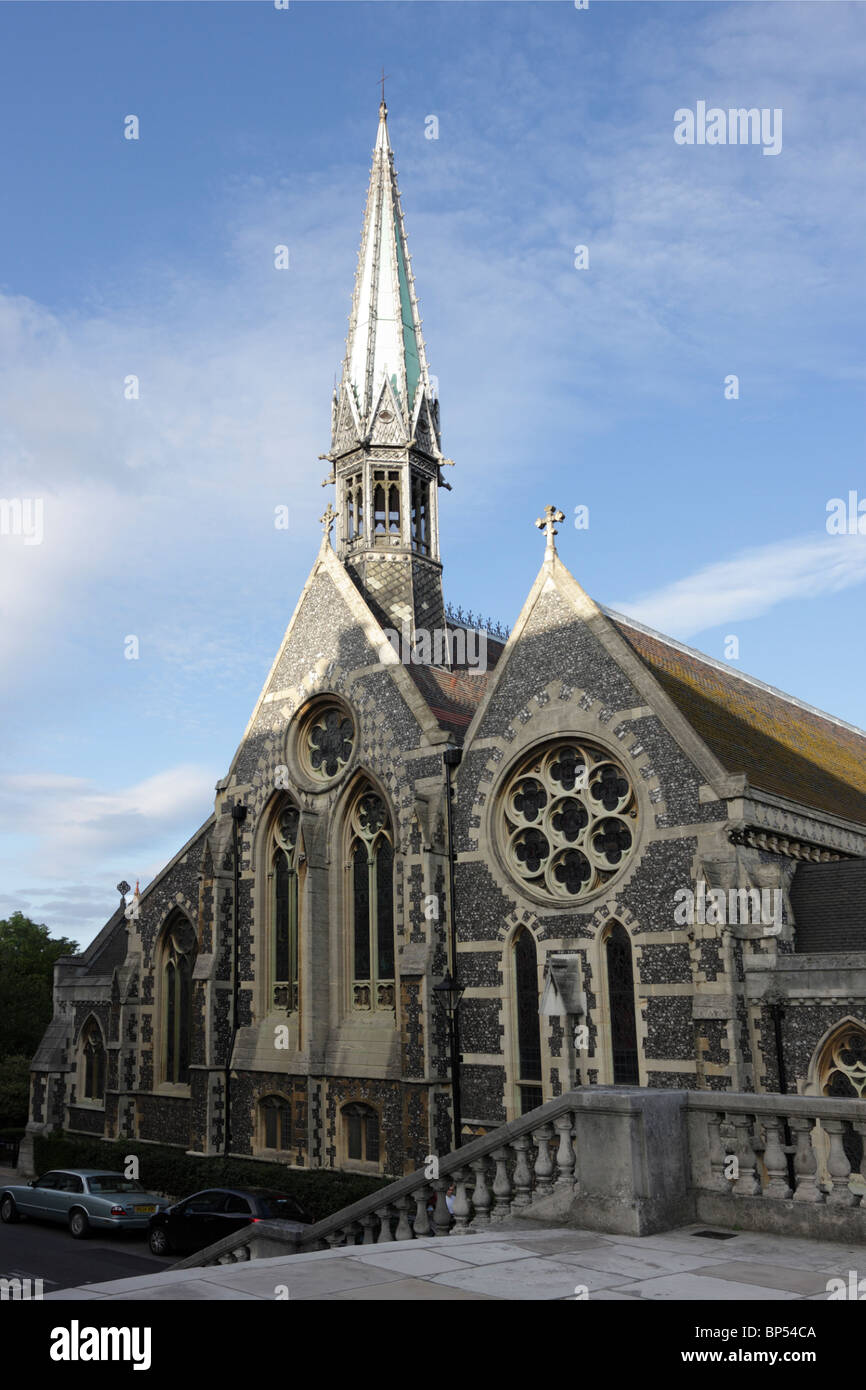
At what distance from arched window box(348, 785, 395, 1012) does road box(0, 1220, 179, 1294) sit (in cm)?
676

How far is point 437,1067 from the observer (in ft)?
73.5

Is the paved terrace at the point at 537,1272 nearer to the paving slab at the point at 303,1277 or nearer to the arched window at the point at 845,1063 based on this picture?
the paving slab at the point at 303,1277

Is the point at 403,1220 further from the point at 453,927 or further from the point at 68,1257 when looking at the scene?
the point at 68,1257

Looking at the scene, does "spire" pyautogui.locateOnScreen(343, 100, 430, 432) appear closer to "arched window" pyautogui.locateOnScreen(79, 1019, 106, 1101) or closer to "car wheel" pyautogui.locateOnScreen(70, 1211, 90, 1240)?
"arched window" pyautogui.locateOnScreen(79, 1019, 106, 1101)

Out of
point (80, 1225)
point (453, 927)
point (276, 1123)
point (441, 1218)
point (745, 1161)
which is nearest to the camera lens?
point (745, 1161)

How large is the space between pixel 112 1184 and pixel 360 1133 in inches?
219

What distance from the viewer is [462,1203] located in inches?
443

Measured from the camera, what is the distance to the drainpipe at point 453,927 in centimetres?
2220

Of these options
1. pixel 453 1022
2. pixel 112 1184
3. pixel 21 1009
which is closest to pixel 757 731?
pixel 453 1022

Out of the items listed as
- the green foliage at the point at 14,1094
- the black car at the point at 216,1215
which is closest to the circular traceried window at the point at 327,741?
the black car at the point at 216,1215

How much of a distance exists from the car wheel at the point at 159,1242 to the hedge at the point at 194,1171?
286 cm

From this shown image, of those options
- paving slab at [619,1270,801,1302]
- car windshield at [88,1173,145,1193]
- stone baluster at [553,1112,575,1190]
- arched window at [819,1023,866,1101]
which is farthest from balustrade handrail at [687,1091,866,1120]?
car windshield at [88,1173,145,1193]

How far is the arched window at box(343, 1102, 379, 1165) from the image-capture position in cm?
2409
